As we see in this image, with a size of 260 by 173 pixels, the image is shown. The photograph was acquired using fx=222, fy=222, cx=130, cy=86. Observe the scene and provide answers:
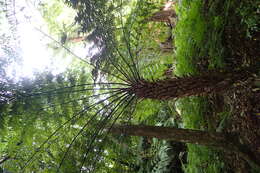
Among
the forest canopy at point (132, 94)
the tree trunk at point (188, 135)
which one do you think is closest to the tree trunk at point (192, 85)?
the forest canopy at point (132, 94)

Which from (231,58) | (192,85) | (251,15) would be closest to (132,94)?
(192,85)

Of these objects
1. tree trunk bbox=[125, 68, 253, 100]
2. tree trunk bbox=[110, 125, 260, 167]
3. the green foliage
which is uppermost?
the green foliage

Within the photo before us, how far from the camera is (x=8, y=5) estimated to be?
143 centimetres

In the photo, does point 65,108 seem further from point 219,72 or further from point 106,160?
point 219,72

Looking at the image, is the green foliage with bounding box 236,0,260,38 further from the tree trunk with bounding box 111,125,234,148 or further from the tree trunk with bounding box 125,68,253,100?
the tree trunk with bounding box 111,125,234,148

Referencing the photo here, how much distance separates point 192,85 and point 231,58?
35cm

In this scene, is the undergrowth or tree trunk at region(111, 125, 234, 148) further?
the undergrowth

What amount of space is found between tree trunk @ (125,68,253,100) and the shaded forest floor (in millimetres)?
74

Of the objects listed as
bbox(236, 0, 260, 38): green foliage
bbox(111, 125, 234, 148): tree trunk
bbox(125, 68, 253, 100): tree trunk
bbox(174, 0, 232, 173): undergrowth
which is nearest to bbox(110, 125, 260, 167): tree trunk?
bbox(111, 125, 234, 148): tree trunk

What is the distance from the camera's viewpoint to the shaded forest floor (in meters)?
1.06

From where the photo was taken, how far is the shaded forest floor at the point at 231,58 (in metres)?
1.06

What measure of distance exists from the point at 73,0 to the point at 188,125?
1289 millimetres

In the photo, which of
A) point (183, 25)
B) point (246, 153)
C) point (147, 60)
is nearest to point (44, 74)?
point (147, 60)

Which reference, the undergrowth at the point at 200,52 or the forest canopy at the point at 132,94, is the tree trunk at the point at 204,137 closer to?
the forest canopy at the point at 132,94
